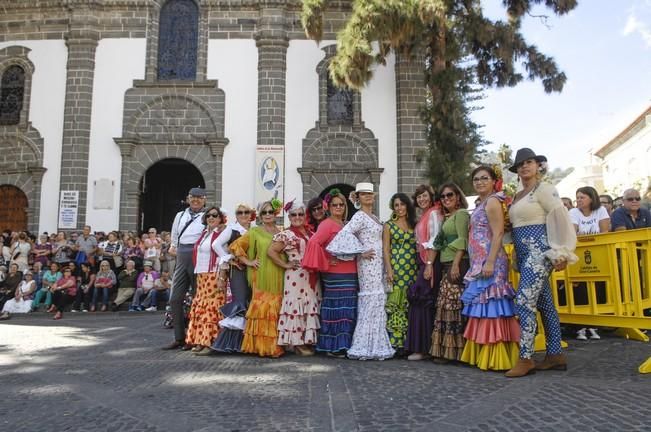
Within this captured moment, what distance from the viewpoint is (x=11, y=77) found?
17.2 meters

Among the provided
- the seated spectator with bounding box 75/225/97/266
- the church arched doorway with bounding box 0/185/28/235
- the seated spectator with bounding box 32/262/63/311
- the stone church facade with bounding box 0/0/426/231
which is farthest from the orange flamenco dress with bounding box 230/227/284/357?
the church arched doorway with bounding box 0/185/28/235

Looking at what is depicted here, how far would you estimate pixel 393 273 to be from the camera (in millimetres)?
5898

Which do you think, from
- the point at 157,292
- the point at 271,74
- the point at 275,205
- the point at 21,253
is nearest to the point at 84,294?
the point at 157,292

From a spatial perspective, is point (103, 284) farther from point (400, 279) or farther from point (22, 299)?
point (400, 279)

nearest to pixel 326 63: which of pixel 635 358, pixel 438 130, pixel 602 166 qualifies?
pixel 438 130

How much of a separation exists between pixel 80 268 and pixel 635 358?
11.4 meters

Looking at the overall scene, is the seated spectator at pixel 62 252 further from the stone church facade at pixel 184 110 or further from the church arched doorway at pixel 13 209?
the church arched doorway at pixel 13 209

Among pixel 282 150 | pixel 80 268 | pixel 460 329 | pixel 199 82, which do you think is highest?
pixel 199 82

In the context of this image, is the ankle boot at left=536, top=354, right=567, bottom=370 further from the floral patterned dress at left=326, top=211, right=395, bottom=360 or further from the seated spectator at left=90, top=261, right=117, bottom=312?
the seated spectator at left=90, top=261, right=117, bottom=312

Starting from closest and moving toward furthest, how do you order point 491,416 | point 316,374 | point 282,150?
point 491,416 → point 316,374 → point 282,150

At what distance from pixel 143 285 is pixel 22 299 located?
2.70m

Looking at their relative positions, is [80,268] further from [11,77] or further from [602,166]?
[602,166]

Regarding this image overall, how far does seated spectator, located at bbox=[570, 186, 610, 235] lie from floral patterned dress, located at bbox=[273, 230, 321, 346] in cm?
359

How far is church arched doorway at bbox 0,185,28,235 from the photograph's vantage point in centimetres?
1680
